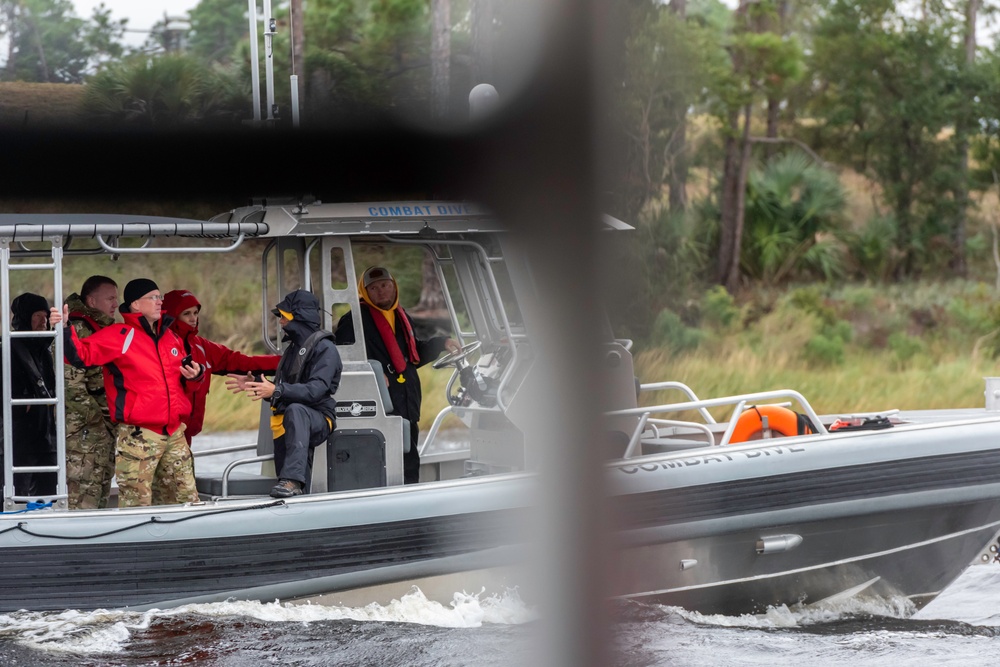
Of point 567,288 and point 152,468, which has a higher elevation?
point 567,288

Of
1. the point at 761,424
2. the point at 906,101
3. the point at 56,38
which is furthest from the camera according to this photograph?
the point at 906,101

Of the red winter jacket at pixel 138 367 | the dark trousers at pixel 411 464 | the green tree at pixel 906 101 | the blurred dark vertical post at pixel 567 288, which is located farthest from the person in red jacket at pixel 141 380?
the green tree at pixel 906 101

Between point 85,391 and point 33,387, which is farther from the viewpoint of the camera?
point 85,391

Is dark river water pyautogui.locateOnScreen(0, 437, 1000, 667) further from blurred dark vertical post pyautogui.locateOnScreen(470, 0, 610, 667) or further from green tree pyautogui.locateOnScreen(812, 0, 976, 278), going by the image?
green tree pyautogui.locateOnScreen(812, 0, 976, 278)

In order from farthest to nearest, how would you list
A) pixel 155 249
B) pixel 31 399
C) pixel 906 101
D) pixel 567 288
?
pixel 906 101 < pixel 155 249 < pixel 31 399 < pixel 567 288

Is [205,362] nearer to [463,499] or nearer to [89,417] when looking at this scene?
[89,417]

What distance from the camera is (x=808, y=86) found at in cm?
1661

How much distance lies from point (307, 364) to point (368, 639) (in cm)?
102

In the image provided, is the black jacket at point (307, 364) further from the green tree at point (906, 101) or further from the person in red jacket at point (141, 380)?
the green tree at point (906, 101)

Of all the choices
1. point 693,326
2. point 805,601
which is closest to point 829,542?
point 805,601

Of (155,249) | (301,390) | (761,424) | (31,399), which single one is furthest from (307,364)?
(761,424)

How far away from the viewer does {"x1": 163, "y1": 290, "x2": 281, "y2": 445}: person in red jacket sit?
4230 millimetres

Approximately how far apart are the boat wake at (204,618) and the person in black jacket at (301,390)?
422 mm

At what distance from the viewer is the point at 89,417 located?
4.25 meters
